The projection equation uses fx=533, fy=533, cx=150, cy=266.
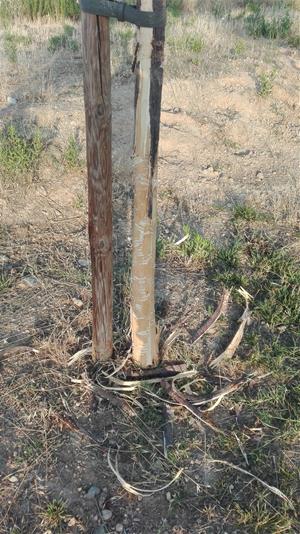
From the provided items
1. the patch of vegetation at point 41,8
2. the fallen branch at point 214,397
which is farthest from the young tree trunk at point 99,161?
the patch of vegetation at point 41,8

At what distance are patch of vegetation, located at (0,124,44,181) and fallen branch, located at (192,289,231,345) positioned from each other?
2.09 metres

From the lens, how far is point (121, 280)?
3.79 meters

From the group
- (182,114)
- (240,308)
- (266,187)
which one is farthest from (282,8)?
(240,308)

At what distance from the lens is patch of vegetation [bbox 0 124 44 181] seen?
4535 millimetres

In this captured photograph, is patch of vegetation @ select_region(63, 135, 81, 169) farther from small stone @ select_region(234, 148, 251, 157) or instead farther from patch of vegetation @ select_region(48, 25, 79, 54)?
patch of vegetation @ select_region(48, 25, 79, 54)

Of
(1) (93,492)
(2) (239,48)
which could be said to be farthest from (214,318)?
(2) (239,48)

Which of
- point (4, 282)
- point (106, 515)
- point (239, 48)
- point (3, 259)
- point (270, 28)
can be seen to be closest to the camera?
point (106, 515)

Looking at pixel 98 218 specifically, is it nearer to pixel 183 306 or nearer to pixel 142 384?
pixel 142 384

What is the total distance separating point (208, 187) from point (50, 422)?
2.74 metres

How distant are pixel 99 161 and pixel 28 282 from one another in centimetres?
158

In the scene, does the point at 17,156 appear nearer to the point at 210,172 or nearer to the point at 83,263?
the point at 83,263

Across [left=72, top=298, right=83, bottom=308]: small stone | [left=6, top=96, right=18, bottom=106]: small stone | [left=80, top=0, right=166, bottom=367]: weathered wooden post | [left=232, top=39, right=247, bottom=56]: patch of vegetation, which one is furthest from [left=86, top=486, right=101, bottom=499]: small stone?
[left=232, top=39, right=247, bottom=56]: patch of vegetation

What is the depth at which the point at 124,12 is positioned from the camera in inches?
83.4

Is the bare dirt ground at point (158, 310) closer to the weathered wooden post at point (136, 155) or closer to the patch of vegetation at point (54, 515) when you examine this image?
the patch of vegetation at point (54, 515)
